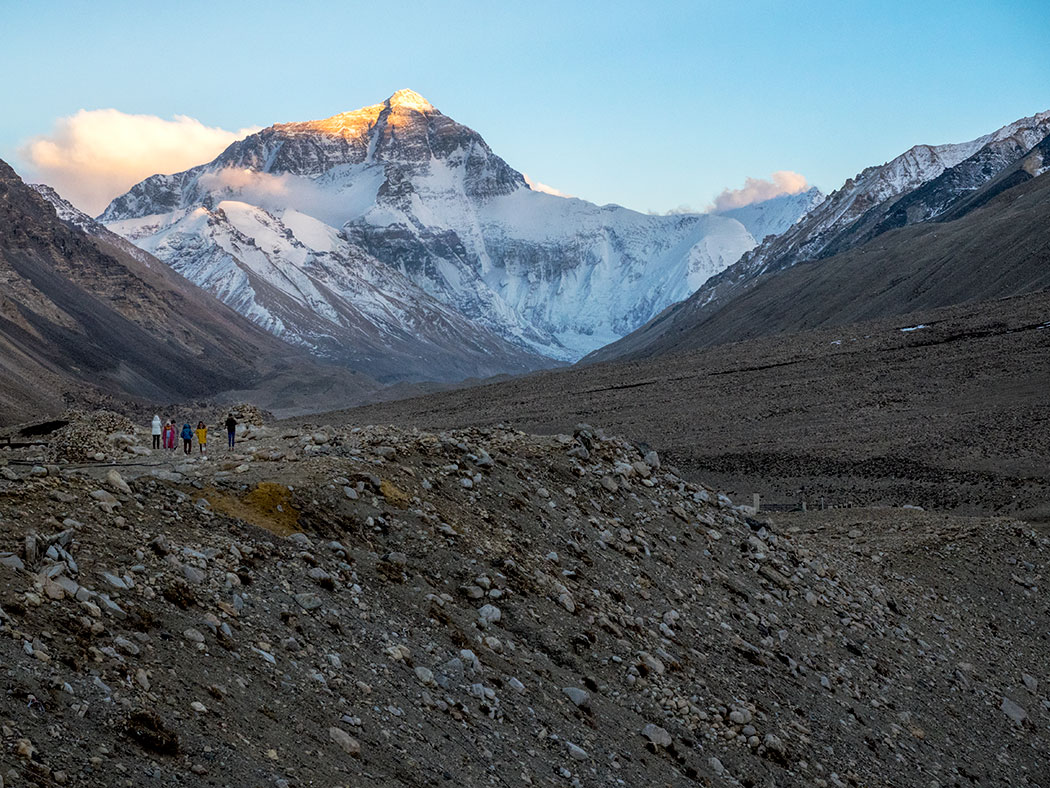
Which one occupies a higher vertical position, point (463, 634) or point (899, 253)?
point (899, 253)

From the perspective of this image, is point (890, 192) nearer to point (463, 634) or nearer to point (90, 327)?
point (90, 327)

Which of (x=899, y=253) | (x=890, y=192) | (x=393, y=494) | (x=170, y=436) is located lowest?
(x=393, y=494)

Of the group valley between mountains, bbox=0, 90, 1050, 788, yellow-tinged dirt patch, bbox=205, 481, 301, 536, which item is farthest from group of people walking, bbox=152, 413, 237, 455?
yellow-tinged dirt patch, bbox=205, 481, 301, 536

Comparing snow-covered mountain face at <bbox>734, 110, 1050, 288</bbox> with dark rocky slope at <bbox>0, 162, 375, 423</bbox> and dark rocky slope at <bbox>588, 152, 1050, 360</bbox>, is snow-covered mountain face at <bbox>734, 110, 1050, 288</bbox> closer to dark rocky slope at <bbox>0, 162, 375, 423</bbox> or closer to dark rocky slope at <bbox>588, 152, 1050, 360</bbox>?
dark rocky slope at <bbox>588, 152, 1050, 360</bbox>

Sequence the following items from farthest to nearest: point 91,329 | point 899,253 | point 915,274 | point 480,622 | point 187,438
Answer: point 91,329
point 899,253
point 915,274
point 187,438
point 480,622

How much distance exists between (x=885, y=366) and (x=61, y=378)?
70.9 meters

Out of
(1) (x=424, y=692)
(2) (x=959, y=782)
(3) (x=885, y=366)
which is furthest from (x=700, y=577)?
(3) (x=885, y=366)

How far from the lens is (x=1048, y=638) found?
16.6m

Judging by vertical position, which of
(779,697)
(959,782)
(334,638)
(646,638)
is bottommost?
(959,782)

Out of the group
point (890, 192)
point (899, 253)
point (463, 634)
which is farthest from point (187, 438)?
point (890, 192)

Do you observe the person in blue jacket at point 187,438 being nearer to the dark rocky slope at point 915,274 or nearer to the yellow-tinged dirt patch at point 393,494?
the yellow-tinged dirt patch at point 393,494

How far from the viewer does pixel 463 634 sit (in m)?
9.73

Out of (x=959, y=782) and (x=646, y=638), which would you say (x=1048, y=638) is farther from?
(x=646, y=638)

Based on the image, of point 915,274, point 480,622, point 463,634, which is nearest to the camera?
point 463,634
